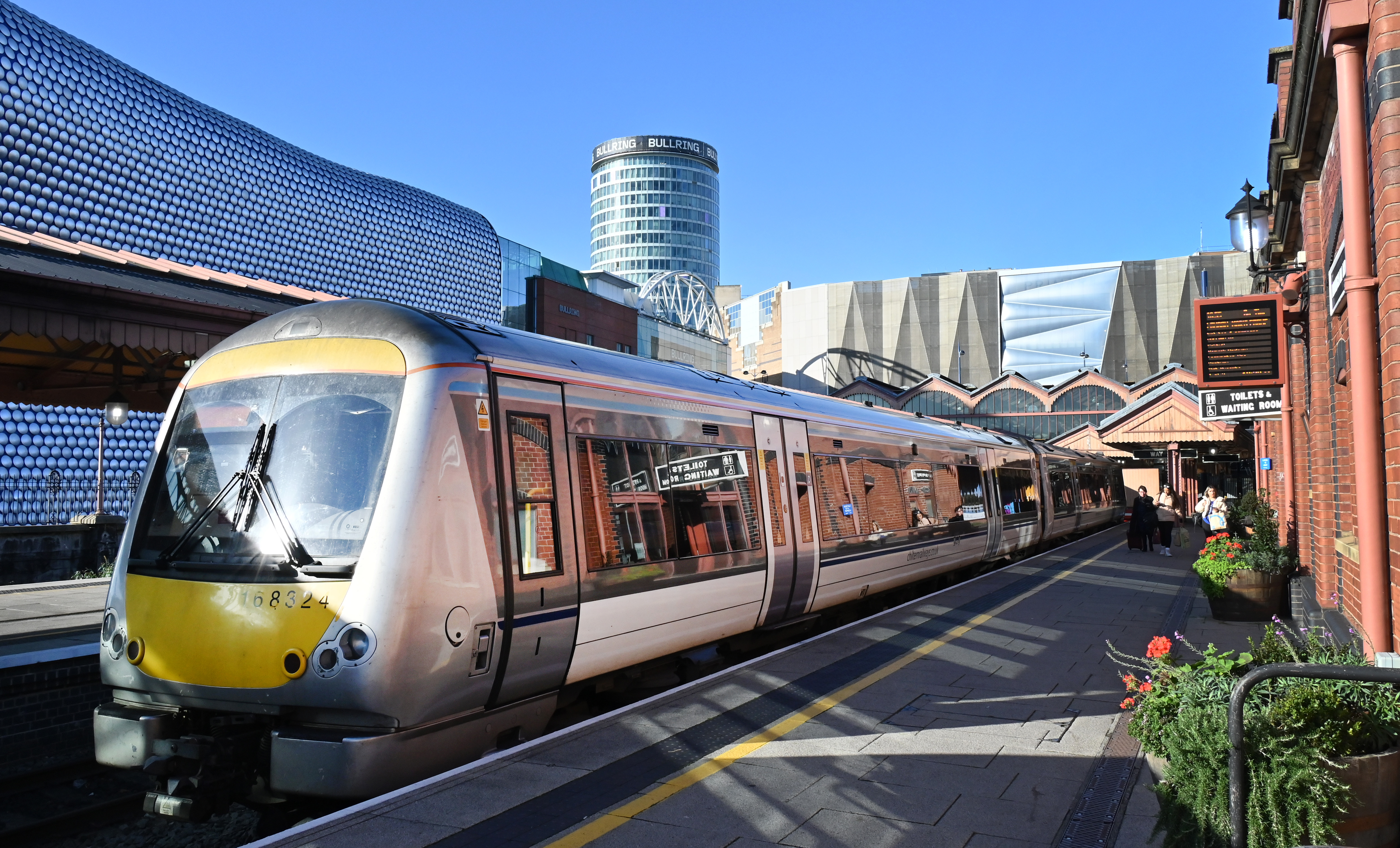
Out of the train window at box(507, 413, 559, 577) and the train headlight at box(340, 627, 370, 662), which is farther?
the train window at box(507, 413, 559, 577)

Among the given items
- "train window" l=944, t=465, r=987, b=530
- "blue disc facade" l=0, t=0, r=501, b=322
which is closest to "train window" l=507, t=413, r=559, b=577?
"train window" l=944, t=465, r=987, b=530

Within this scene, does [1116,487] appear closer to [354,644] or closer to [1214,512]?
[1214,512]

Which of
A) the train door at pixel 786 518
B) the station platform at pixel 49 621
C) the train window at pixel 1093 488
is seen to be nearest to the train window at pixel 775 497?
the train door at pixel 786 518

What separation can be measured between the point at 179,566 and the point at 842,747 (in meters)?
4.09

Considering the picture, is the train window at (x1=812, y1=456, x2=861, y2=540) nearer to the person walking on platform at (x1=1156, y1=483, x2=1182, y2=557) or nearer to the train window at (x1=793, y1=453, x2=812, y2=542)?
the train window at (x1=793, y1=453, x2=812, y2=542)

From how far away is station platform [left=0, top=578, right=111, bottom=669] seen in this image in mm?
8961

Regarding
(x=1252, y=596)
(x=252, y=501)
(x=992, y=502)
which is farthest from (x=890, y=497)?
(x=252, y=501)

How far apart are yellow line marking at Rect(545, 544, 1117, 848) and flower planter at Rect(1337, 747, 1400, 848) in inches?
115

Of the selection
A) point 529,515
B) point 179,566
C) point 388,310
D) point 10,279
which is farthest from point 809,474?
point 10,279

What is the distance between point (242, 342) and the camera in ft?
21.3

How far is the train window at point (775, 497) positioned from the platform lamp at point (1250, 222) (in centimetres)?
615

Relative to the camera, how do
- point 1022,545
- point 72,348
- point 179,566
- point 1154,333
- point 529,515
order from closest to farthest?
point 179,566 → point 529,515 → point 72,348 → point 1022,545 → point 1154,333

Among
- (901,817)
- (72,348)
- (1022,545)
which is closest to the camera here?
(901,817)

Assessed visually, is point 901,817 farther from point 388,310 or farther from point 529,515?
point 388,310
